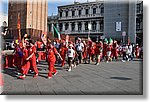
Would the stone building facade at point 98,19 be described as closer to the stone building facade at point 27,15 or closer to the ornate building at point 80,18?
the ornate building at point 80,18

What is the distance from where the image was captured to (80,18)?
49750 mm

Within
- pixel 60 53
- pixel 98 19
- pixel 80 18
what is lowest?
pixel 60 53

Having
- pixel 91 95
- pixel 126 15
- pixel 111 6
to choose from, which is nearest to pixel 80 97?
pixel 91 95

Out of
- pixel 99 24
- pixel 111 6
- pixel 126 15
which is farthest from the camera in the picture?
pixel 99 24

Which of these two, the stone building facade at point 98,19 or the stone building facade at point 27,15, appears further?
the stone building facade at point 98,19

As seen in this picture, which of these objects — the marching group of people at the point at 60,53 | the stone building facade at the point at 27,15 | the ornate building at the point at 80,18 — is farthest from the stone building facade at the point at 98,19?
the marching group of people at the point at 60,53

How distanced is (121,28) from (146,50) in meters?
30.5

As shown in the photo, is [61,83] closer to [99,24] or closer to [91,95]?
[91,95]

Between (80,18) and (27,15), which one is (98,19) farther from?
(27,15)

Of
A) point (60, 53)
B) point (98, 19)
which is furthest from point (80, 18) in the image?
point (60, 53)

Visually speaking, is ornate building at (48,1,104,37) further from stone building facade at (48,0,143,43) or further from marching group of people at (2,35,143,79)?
marching group of people at (2,35,143,79)

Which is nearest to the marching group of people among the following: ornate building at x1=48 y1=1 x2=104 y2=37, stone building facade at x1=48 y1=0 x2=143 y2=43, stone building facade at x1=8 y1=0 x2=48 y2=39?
stone building facade at x1=8 y1=0 x2=48 y2=39

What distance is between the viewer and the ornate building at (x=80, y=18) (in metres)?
46.7

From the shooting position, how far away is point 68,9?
5025cm
